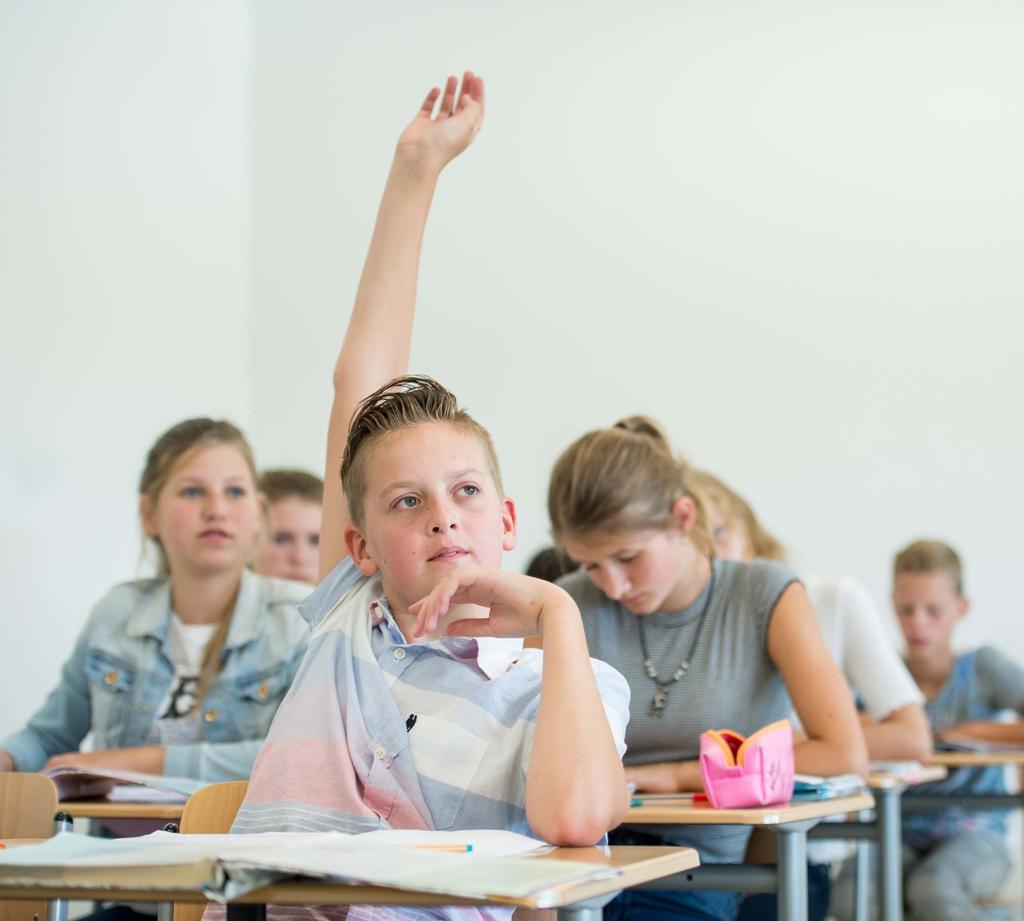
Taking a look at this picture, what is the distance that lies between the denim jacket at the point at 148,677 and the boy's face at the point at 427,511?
1.15m

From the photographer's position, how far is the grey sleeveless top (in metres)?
2.33

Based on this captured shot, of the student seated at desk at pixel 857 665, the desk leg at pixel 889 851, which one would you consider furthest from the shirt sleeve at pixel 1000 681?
the desk leg at pixel 889 851

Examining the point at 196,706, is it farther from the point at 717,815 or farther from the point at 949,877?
the point at 949,877

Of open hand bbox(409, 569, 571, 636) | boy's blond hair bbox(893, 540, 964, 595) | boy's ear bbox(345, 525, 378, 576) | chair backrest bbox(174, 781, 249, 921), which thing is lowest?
chair backrest bbox(174, 781, 249, 921)

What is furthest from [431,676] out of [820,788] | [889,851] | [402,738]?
[889,851]

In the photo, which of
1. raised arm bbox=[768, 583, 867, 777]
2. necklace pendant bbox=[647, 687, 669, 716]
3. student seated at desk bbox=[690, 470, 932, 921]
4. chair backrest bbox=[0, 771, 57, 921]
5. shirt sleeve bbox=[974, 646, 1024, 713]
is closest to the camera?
chair backrest bbox=[0, 771, 57, 921]

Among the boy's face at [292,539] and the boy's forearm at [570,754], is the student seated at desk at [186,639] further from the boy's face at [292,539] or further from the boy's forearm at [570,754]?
the boy's forearm at [570,754]

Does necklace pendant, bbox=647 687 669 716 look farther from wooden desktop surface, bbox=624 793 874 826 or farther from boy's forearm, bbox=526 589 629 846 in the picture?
boy's forearm, bbox=526 589 629 846

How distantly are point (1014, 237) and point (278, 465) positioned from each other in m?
2.63

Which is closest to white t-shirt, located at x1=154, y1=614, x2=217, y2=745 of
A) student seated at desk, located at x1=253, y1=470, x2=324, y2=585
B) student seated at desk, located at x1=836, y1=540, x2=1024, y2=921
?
student seated at desk, located at x1=253, y1=470, x2=324, y2=585

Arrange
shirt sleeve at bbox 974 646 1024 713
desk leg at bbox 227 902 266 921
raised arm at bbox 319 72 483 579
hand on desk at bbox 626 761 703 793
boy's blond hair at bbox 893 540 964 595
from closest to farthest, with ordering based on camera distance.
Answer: desk leg at bbox 227 902 266 921
raised arm at bbox 319 72 483 579
hand on desk at bbox 626 761 703 793
shirt sleeve at bbox 974 646 1024 713
boy's blond hair at bbox 893 540 964 595

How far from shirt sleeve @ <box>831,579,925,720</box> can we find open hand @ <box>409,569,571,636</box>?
5.95 ft

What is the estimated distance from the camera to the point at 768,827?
5.95 ft

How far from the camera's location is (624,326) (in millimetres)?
4777
